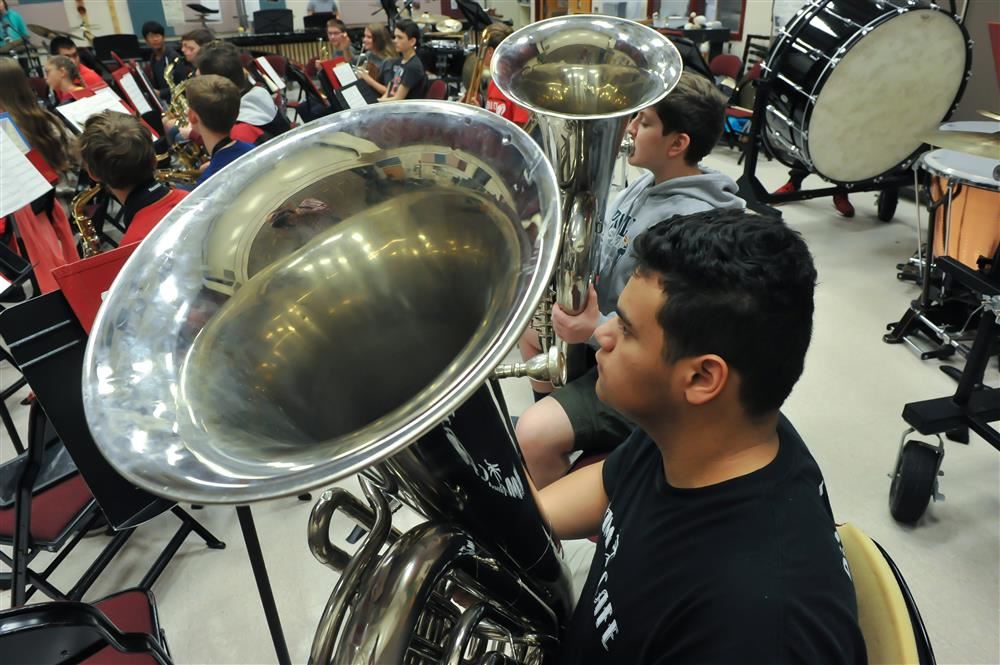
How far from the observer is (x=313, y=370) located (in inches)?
39.4

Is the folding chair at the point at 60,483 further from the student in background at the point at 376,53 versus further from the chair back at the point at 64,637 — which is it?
the student in background at the point at 376,53

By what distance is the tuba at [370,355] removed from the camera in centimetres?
77

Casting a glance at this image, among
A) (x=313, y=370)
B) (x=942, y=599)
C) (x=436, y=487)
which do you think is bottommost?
(x=942, y=599)

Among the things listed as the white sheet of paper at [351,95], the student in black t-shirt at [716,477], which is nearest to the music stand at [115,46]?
the white sheet of paper at [351,95]

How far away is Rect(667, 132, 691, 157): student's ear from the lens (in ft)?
6.35

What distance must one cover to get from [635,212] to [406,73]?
410 cm

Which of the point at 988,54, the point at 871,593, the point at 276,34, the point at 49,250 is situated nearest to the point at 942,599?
the point at 871,593

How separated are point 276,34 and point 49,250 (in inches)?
350

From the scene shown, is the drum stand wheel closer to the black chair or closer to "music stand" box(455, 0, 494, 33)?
the black chair

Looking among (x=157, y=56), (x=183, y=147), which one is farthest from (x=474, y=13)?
(x=183, y=147)

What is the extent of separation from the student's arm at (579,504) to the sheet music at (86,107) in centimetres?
325

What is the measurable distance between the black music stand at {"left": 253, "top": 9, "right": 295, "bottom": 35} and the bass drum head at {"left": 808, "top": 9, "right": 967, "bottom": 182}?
9589 mm

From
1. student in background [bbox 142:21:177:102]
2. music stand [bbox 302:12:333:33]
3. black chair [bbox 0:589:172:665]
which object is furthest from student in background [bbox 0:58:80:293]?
music stand [bbox 302:12:333:33]

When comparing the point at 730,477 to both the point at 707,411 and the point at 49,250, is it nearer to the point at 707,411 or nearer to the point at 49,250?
the point at 707,411
